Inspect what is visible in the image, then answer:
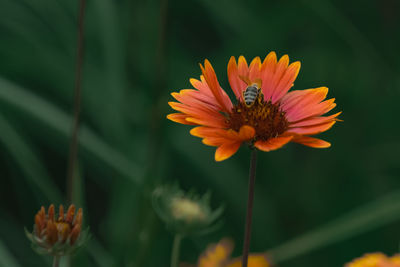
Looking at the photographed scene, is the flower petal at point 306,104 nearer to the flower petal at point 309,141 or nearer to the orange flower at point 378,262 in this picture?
the flower petal at point 309,141

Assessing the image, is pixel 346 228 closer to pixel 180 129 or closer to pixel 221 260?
pixel 221 260

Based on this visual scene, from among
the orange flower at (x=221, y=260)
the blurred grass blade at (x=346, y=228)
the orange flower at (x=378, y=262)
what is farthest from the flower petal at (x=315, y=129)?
the blurred grass blade at (x=346, y=228)

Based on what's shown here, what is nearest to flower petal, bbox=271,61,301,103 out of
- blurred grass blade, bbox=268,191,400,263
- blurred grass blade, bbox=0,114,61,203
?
blurred grass blade, bbox=268,191,400,263

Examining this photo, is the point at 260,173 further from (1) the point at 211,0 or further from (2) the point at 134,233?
(2) the point at 134,233

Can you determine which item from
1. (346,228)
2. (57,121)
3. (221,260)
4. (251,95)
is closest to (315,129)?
(251,95)

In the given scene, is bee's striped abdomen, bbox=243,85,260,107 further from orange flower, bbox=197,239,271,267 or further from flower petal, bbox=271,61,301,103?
orange flower, bbox=197,239,271,267
